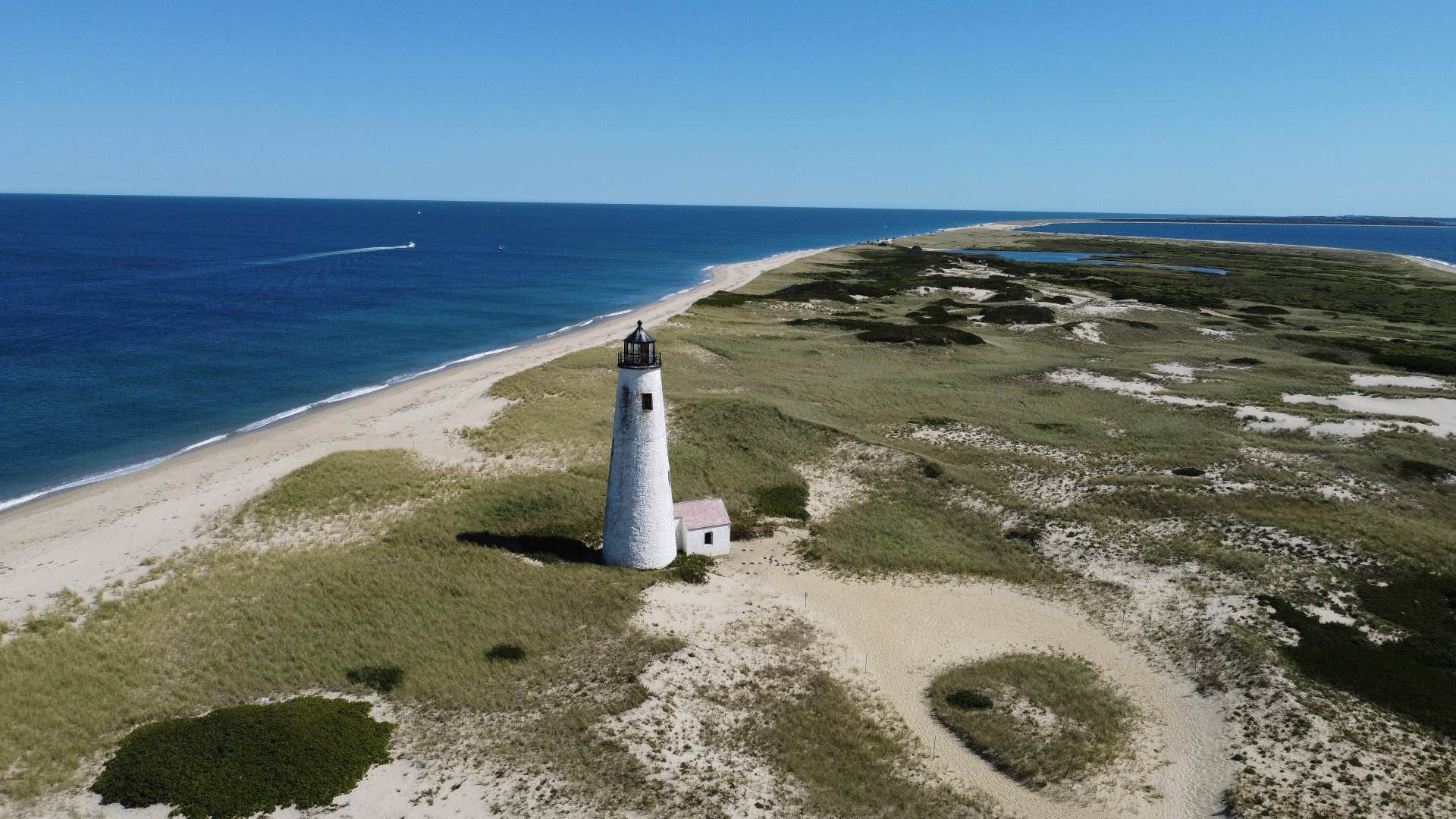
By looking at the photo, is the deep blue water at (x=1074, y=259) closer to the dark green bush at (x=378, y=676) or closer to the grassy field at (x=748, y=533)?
the grassy field at (x=748, y=533)

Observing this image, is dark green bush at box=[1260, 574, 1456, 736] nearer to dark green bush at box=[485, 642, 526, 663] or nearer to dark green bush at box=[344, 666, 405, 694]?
dark green bush at box=[485, 642, 526, 663]

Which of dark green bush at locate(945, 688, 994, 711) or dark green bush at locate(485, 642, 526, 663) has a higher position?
dark green bush at locate(485, 642, 526, 663)

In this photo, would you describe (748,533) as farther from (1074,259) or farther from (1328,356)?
(1074,259)

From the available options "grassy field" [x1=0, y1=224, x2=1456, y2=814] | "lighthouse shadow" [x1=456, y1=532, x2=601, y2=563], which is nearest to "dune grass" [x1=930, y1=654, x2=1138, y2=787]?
"grassy field" [x1=0, y1=224, x2=1456, y2=814]

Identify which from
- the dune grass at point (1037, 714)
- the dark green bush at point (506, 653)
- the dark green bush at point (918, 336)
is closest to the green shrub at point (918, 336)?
the dark green bush at point (918, 336)

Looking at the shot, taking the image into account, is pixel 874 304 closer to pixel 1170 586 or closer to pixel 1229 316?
pixel 1229 316

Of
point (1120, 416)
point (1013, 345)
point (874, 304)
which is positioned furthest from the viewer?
point (874, 304)

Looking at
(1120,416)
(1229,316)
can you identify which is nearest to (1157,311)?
(1229,316)
